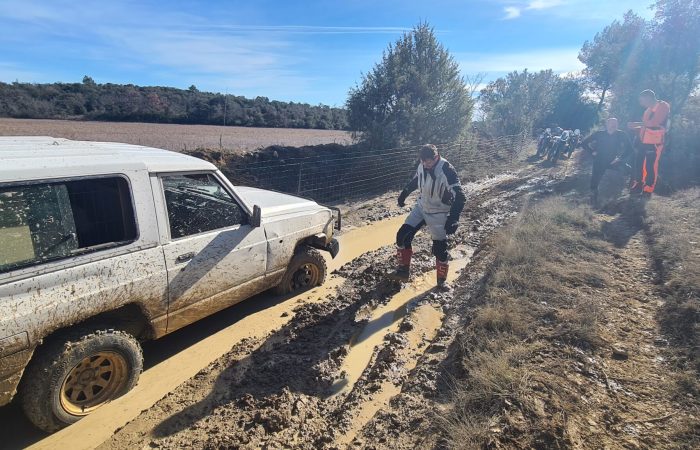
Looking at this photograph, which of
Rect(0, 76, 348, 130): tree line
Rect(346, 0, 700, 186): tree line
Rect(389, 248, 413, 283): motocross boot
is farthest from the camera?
Rect(0, 76, 348, 130): tree line

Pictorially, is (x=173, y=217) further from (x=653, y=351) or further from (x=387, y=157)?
(x=387, y=157)

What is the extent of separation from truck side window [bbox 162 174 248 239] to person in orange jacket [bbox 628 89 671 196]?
9188 mm

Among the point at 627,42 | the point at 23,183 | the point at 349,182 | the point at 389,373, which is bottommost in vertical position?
the point at 389,373

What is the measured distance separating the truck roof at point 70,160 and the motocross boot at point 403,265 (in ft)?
9.58

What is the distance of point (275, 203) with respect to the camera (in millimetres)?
4617

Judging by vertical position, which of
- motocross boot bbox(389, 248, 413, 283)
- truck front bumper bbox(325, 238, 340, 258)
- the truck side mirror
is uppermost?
the truck side mirror

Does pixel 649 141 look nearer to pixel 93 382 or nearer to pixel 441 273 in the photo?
pixel 441 273

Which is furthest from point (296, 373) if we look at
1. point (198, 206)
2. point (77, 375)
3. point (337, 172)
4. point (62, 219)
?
point (337, 172)

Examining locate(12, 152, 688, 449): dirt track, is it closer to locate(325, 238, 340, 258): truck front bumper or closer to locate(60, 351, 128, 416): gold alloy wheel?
locate(60, 351, 128, 416): gold alloy wheel

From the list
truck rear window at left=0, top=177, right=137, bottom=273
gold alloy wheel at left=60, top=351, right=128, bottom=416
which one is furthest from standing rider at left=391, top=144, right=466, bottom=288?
gold alloy wheel at left=60, top=351, right=128, bottom=416

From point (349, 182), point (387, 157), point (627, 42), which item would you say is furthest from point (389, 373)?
point (627, 42)

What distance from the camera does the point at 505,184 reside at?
1348 cm

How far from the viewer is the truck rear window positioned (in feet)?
7.82

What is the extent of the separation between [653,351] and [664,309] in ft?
3.21
